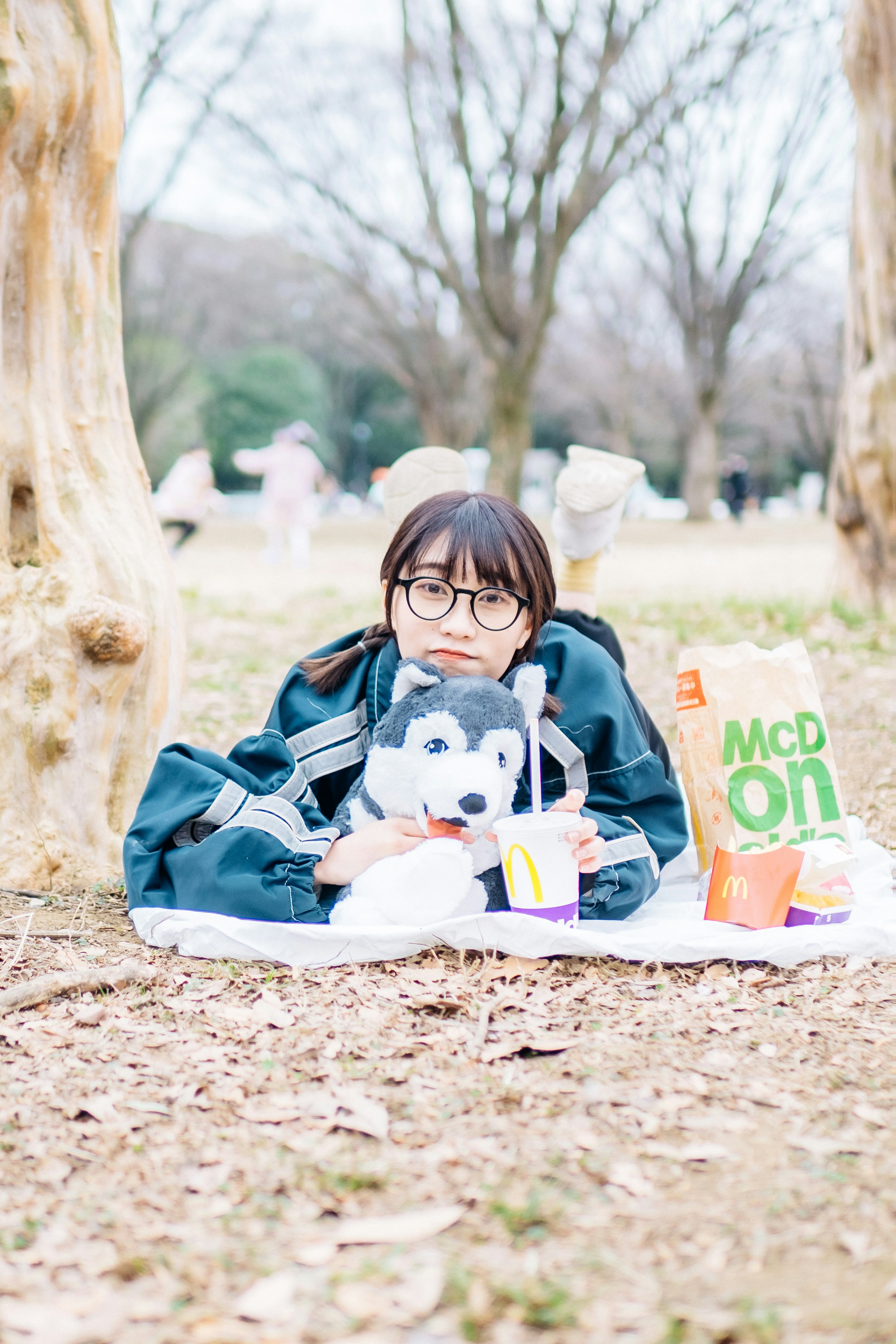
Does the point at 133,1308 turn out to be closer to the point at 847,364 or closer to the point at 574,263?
the point at 847,364

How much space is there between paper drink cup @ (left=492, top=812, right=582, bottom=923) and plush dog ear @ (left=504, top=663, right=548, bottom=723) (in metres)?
0.22

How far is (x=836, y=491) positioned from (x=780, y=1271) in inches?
252

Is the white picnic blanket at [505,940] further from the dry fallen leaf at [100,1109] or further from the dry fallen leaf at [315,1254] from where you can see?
the dry fallen leaf at [315,1254]

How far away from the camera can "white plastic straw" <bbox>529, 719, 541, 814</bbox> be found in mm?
2281

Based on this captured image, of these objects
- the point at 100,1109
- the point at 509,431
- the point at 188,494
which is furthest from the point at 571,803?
the point at 509,431

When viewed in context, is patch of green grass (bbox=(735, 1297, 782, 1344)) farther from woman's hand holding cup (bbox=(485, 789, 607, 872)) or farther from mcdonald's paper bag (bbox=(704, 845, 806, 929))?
mcdonald's paper bag (bbox=(704, 845, 806, 929))

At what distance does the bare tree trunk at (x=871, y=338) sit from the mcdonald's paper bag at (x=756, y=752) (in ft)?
14.6

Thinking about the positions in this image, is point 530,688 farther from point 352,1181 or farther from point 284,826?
point 352,1181

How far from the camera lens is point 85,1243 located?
1.45 metres

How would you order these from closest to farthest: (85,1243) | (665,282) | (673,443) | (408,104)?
(85,1243) → (408,104) → (665,282) → (673,443)

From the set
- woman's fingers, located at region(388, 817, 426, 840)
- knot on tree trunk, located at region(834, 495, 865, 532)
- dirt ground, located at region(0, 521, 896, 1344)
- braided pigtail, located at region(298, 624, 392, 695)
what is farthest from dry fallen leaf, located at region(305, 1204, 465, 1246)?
knot on tree trunk, located at region(834, 495, 865, 532)

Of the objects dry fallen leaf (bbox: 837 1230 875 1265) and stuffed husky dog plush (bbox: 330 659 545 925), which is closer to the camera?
dry fallen leaf (bbox: 837 1230 875 1265)

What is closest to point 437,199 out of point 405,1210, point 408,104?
point 408,104

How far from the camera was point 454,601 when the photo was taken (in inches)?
93.4
